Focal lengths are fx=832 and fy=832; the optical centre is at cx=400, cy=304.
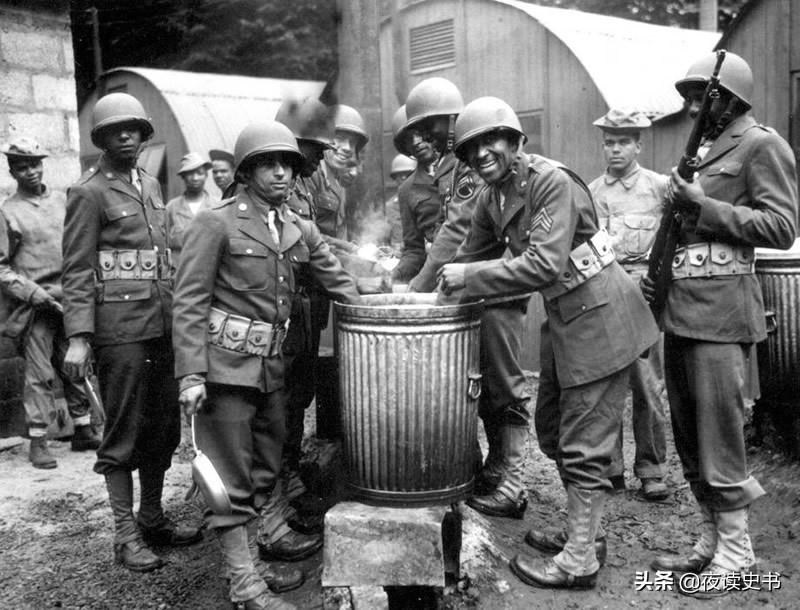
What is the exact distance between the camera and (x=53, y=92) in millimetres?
6742

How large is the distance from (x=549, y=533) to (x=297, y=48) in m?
14.7

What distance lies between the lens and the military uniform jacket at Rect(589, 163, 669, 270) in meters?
5.93

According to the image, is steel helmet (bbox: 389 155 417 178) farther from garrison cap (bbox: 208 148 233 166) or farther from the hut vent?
garrison cap (bbox: 208 148 233 166)

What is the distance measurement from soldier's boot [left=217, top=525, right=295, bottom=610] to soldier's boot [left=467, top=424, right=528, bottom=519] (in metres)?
1.30

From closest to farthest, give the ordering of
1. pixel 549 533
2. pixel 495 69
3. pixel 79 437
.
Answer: pixel 549 533, pixel 79 437, pixel 495 69

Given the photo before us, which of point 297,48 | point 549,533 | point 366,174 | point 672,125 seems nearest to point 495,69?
point 672,125

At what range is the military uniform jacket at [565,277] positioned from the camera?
3.63 meters

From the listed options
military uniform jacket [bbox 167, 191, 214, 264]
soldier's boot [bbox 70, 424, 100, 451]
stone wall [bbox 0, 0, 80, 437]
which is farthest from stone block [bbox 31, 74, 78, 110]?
soldier's boot [bbox 70, 424, 100, 451]

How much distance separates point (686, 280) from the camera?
380 centimetres

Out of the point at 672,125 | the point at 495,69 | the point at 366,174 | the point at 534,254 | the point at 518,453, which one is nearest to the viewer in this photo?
the point at 534,254

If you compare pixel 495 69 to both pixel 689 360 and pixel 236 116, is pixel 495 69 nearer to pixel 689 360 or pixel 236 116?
pixel 236 116

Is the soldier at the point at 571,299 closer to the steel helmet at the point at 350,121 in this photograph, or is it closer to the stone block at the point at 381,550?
the stone block at the point at 381,550

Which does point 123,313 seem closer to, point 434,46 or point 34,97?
point 34,97

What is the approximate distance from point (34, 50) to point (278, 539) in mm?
4613
